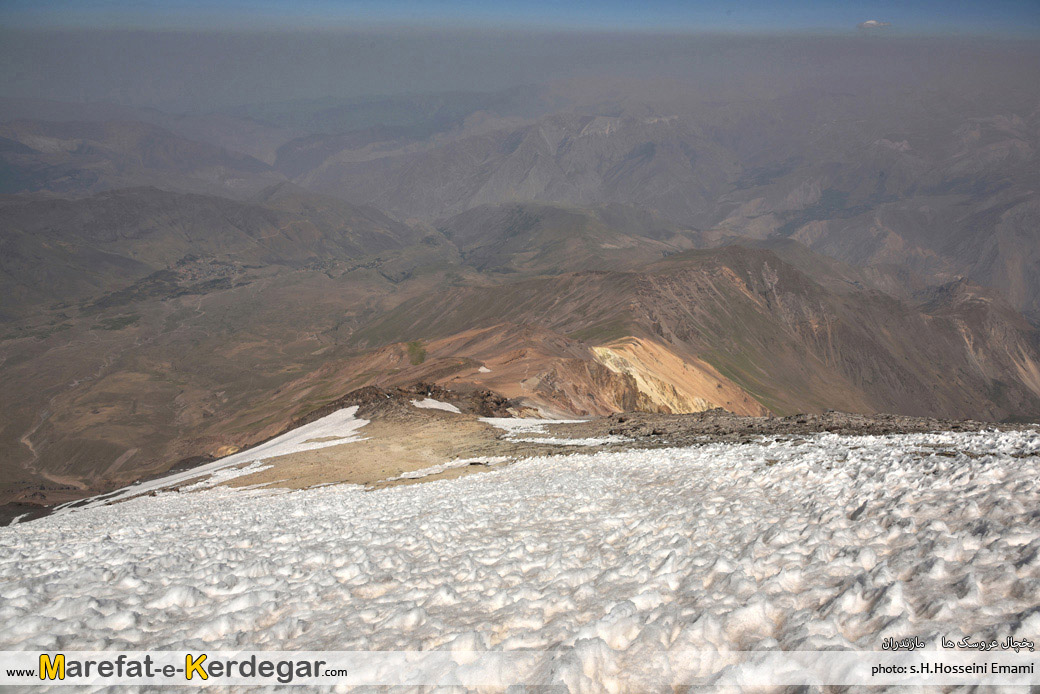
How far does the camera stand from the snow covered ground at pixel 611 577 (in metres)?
6.59

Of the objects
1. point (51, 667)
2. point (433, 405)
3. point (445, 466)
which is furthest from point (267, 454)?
point (51, 667)

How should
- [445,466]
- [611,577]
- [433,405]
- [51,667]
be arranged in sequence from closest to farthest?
[51,667]
[611,577]
[445,466]
[433,405]

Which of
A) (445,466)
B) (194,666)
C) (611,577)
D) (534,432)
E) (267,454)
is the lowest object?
(445,466)

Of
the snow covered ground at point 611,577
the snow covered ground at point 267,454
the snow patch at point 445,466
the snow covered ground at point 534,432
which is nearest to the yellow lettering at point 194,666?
the snow covered ground at point 611,577

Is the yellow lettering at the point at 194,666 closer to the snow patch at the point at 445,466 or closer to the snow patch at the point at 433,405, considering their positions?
the snow patch at the point at 445,466

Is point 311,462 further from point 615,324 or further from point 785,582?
point 615,324

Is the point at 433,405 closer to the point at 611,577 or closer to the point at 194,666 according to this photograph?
the point at 611,577

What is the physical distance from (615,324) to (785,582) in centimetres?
15892

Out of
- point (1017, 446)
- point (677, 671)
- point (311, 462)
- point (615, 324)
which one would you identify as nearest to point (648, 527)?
point (677, 671)

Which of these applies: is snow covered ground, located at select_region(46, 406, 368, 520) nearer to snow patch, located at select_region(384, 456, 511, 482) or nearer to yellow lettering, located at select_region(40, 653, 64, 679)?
snow patch, located at select_region(384, 456, 511, 482)

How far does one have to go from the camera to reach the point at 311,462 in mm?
42500

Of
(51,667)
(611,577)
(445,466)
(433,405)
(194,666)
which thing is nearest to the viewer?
(51,667)

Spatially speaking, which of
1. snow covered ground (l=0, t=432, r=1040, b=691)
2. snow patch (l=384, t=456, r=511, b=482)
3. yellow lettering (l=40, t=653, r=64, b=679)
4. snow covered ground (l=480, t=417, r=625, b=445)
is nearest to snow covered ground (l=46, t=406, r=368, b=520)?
snow covered ground (l=480, t=417, r=625, b=445)

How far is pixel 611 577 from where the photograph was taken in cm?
890
